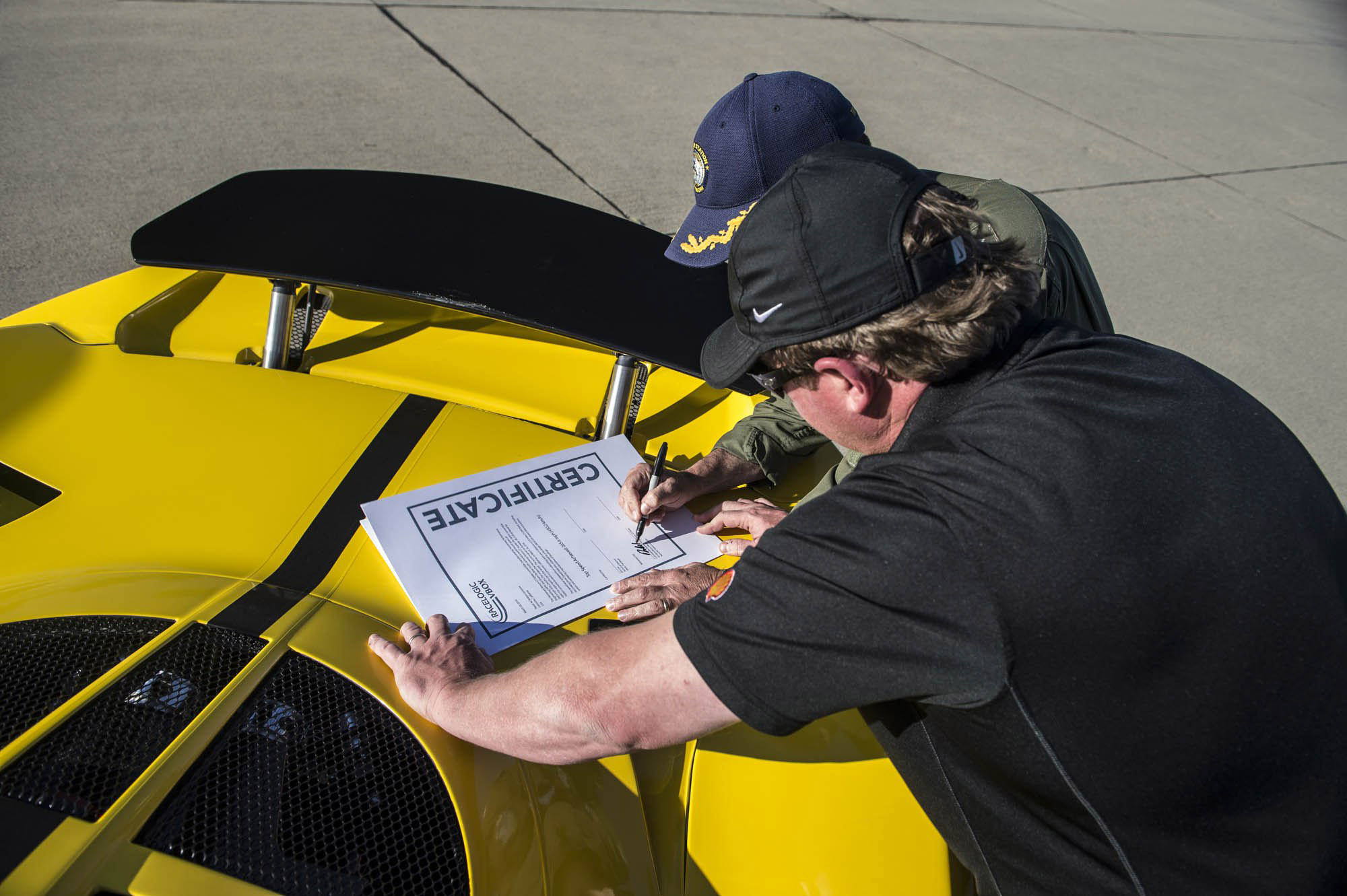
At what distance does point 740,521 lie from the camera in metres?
1.62

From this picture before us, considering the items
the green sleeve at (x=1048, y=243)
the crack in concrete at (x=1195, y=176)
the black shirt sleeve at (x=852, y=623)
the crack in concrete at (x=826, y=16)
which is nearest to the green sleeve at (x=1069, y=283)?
the green sleeve at (x=1048, y=243)

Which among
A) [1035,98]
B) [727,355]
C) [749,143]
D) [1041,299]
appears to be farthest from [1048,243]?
[1035,98]

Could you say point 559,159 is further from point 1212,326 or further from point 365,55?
point 1212,326

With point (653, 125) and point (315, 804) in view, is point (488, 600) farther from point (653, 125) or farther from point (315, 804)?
point (653, 125)

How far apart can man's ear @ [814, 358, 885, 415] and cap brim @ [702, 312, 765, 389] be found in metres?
0.09

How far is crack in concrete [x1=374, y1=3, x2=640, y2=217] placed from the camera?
4.62 metres

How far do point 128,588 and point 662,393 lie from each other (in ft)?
3.44

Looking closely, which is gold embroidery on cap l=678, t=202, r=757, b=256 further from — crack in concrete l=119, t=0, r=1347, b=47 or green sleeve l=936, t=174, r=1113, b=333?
crack in concrete l=119, t=0, r=1347, b=47

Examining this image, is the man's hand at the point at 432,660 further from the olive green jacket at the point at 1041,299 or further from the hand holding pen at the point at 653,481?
the olive green jacket at the point at 1041,299

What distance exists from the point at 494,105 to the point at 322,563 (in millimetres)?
4630

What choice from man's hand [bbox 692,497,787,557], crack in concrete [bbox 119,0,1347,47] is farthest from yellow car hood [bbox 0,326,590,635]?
crack in concrete [bbox 119,0,1347,47]

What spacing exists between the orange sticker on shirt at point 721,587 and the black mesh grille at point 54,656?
65 cm

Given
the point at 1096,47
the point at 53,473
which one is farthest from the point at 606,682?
the point at 1096,47

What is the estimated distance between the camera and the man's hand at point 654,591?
4.58 ft
